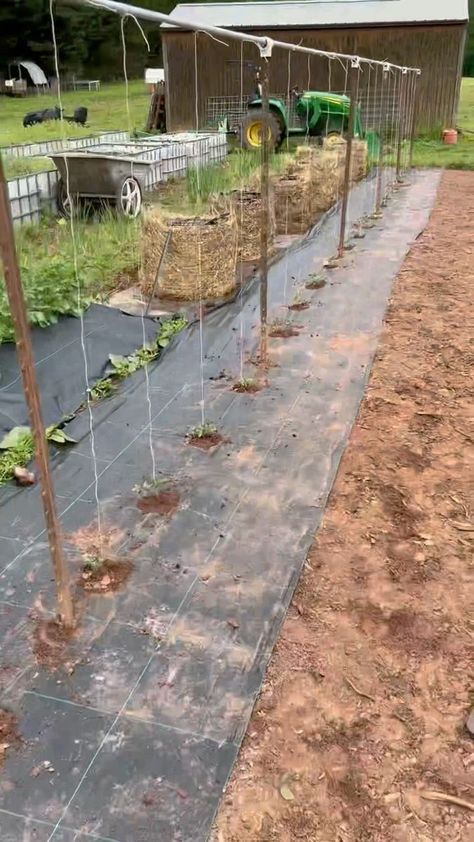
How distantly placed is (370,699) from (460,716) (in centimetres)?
27

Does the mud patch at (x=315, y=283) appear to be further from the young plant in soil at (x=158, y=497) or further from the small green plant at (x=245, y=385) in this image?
the young plant in soil at (x=158, y=497)

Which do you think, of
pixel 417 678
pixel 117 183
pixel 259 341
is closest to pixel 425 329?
pixel 259 341

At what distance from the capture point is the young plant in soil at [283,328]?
520cm

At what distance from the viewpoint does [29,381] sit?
6.60 ft

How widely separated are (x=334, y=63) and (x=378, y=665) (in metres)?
18.1

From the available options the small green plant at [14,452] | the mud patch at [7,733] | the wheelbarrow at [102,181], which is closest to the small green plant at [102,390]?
the small green plant at [14,452]

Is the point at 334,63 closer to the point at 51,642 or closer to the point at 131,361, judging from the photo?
the point at 131,361

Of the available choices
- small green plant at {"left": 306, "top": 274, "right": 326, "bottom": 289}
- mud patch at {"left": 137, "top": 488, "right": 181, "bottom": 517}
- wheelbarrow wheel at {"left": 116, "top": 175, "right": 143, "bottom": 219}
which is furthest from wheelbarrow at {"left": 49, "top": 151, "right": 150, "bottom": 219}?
mud patch at {"left": 137, "top": 488, "right": 181, "bottom": 517}

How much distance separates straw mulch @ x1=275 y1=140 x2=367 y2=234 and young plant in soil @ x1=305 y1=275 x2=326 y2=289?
2.27 meters

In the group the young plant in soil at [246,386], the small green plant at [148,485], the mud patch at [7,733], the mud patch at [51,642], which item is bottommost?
the mud patch at [7,733]

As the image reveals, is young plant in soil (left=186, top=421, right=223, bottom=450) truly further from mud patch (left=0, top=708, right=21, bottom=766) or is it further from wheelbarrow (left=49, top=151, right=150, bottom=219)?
wheelbarrow (left=49, top=151, right=150, bottom=219)

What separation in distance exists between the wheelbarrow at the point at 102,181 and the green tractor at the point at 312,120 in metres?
5.37

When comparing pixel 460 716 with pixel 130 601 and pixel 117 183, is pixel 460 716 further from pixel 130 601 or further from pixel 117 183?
pixel 117 183

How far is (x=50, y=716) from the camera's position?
80.6 inches
